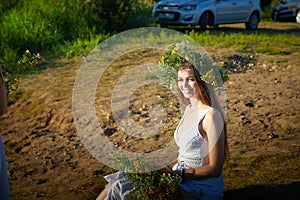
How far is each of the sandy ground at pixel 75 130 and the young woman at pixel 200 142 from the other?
190 centimetres

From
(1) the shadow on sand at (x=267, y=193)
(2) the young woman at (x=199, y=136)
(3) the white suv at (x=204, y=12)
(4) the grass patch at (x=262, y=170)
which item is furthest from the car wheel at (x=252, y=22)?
(2) the young woman at (x=199, y=136)

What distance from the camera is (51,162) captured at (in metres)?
6.83

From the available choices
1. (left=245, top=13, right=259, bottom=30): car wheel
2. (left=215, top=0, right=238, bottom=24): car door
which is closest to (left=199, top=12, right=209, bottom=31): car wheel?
(left=215, top=0, right=238, bottom=24): car door

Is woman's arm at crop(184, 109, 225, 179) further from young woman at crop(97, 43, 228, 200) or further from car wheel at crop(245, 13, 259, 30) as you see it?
car wheel at crop(245, 13, 259, 30)

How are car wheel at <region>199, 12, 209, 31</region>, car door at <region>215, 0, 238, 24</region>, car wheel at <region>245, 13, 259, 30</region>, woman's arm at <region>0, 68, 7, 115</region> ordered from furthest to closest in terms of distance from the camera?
car wheel at <region>245, 13, 259, 30</region> → car door at <region>215, 0, 238, 24</region> → car wheel at <region>199, 12, 209, 31</region> → woman's arm at <region>0, 68, 7, 115</region>

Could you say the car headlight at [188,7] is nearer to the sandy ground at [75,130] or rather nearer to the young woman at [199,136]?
the sandy ground at [75,130]

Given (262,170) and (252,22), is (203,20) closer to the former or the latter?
(252,22)

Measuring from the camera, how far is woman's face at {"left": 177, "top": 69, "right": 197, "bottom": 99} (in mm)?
3932

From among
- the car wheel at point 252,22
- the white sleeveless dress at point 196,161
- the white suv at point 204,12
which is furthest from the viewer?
the car wheel at point 252,22

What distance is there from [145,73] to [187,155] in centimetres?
575

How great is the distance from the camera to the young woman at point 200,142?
3.75m

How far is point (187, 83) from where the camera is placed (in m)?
3.95

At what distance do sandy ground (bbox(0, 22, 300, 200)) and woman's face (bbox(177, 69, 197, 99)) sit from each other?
2.06 metres

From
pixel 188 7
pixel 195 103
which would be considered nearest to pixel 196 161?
pixel 195 103
